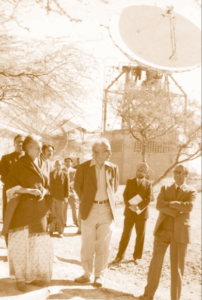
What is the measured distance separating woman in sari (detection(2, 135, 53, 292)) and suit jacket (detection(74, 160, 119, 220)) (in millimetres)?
556

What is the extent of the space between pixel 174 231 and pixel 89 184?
1137 mm

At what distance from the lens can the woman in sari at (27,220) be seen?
3217 millimetres

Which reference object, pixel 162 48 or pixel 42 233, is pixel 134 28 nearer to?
pixel 162 48

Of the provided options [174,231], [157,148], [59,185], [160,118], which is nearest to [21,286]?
[174,231]

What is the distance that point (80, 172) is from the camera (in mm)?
3857

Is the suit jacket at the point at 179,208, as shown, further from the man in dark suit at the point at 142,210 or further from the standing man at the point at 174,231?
the man in dark suit at the point at 142,210

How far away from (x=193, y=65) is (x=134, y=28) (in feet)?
8.47

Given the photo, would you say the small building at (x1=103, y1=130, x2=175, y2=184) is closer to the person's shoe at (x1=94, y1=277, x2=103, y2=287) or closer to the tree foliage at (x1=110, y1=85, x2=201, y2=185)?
the tree foliage at (x1=110, y1=85, x2=201, y2=185)

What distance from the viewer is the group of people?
3.25 metres

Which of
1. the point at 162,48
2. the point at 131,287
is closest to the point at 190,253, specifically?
Result: the point at 131,287

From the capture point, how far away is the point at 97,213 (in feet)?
12.3

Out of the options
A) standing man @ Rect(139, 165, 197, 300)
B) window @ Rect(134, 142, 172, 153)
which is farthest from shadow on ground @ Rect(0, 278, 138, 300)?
window @ Rect(134, 142, 172, 153)

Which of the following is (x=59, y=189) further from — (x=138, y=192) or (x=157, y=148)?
(x=157, y=148)

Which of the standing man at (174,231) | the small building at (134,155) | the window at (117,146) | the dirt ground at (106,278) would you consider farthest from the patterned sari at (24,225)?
the window at (117,146)
